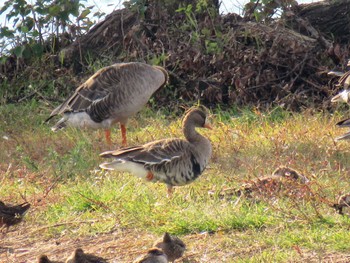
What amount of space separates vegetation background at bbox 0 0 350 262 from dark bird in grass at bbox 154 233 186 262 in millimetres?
241

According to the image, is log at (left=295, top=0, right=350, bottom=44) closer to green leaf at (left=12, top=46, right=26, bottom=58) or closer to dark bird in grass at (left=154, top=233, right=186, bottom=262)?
green leaf at (left=12, top=46, right=26, bottom=58)

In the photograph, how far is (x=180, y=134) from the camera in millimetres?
12281

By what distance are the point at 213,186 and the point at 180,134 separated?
2.80m

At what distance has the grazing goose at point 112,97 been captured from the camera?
1271cm

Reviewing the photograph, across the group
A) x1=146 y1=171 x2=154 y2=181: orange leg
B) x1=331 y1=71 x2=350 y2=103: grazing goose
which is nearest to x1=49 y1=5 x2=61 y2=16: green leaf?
x1=331 y1=71 x2=350 y2=103: grazing goose

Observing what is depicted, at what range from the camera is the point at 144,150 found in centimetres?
973

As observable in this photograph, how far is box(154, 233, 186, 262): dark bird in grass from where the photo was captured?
730 cm

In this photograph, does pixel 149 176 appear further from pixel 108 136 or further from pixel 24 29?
pixel 24 29

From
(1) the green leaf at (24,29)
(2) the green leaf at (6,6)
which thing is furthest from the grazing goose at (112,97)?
(2) the green leaf at (6,6)

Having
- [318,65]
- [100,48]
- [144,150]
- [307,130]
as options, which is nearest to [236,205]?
[144,150]

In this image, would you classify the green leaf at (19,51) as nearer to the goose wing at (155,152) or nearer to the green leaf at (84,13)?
the green leaf at (84,13)

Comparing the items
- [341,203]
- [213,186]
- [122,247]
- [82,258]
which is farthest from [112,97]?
[82,258]

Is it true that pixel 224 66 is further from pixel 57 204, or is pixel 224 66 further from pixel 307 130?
pixel 57 204

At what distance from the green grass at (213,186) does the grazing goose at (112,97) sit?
23cm
